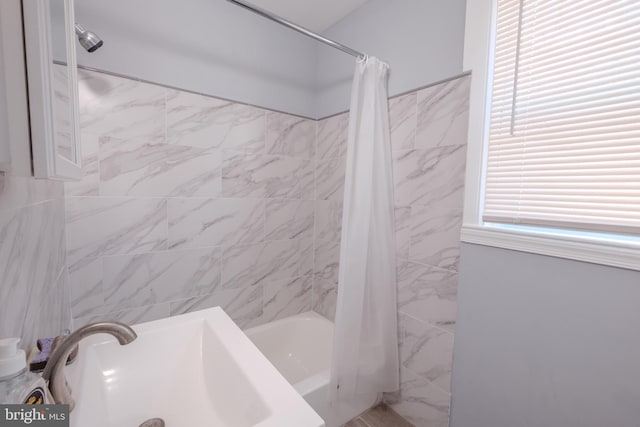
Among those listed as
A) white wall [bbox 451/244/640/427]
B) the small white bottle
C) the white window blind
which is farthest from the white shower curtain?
the small white bottle

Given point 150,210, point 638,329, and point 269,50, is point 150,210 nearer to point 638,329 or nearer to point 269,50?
point 269,50

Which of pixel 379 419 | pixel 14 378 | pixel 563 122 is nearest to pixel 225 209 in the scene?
pixel 14 378

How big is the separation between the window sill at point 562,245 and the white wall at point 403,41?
759 mm

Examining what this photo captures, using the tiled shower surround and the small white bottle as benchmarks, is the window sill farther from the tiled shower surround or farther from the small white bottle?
the small white bottle

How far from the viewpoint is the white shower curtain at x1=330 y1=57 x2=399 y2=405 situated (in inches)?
56.1

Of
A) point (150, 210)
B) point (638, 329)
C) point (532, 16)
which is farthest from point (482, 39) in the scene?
point (150, 210)

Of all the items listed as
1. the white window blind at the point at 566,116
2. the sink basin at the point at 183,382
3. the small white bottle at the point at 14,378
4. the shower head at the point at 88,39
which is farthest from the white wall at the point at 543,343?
the shower head at the point at 88,39

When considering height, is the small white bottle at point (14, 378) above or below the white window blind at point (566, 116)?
below

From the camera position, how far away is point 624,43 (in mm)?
805

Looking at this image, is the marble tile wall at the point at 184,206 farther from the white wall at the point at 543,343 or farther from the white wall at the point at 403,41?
the white wall at the point at 543,343

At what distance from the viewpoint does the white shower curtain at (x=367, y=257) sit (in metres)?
1.42

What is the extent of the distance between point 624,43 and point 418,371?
1.59 m

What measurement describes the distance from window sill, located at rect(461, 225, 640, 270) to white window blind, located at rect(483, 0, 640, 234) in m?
0.05

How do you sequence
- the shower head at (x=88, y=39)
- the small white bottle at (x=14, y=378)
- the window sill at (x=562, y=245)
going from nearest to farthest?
the small white bottle at (x=14, y=378)
the window sill at (x=562, y=245)
the shower head at (x=88, y=39)
